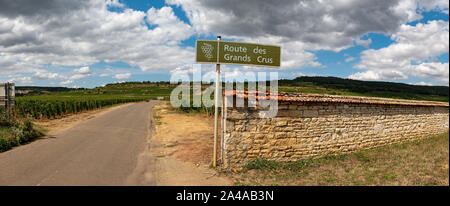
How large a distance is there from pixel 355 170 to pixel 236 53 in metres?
4.66

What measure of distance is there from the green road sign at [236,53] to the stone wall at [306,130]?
53.8 inches

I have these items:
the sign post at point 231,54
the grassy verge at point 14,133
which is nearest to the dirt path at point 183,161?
the sign post at point 231,54

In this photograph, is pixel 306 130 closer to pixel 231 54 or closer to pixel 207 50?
pixel 231 54

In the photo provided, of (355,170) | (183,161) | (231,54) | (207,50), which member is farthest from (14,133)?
(355,170)

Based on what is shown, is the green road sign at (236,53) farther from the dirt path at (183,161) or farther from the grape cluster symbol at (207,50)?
the dirt path at (183,161)

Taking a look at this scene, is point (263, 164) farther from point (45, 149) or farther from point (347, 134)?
point (45, 149)

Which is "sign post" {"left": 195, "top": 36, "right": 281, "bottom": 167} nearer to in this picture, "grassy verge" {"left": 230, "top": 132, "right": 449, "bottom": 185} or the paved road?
"grassy verge" {"left": 230, "top": 132, "right": 449, "bottom": 185}

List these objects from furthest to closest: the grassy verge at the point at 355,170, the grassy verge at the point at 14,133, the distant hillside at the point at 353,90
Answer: the distant hillside at the point at 353,90 < the grassy verge at the point at 14,133 < the grassy verge at the point at 355,170

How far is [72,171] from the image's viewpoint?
6.22 m

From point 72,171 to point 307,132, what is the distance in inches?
261

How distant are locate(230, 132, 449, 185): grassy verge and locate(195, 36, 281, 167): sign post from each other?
1.44 m

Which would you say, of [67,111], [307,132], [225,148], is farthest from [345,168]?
[67,111]

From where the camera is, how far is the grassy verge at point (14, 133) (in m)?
8.66
